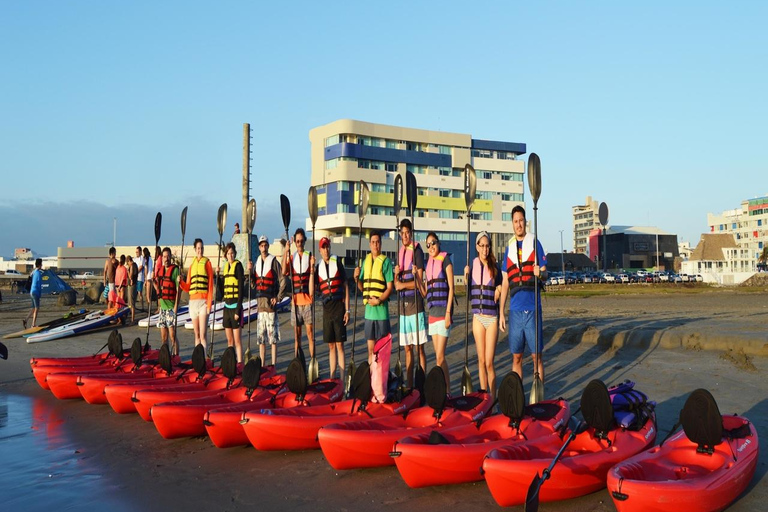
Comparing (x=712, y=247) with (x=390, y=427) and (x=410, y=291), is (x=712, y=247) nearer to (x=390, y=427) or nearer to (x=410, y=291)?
(x=410, y=291)

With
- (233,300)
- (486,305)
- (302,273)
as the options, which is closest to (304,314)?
(302,273)

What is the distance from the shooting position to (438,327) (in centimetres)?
754

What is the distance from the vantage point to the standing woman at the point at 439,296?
7.47 metres

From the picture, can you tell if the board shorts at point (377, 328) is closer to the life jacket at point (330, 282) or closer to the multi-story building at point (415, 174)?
the life jacket at point (330, 282)

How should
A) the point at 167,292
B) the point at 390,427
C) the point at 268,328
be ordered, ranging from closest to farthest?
the point at 390,427 < the point at 268,328 < the point at 167,292

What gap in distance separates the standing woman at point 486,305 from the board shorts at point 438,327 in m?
0.46

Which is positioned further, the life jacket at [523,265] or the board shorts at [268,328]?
the board shorts at [268,328]

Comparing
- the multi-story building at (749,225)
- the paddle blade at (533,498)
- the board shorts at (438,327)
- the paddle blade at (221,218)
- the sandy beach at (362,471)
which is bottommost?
the sandy beach at (362,471)

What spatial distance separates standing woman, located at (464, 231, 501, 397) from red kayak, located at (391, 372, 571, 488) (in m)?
1.38

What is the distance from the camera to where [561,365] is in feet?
33.5

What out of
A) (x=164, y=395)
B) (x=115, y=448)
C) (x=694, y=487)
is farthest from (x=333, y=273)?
(x=694, y=487)

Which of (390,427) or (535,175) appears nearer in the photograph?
A: (390,427)

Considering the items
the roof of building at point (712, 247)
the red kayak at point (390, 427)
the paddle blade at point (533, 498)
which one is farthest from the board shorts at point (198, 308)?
the roof of building at point (712, 247)

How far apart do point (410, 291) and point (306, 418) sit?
243 centimetres
